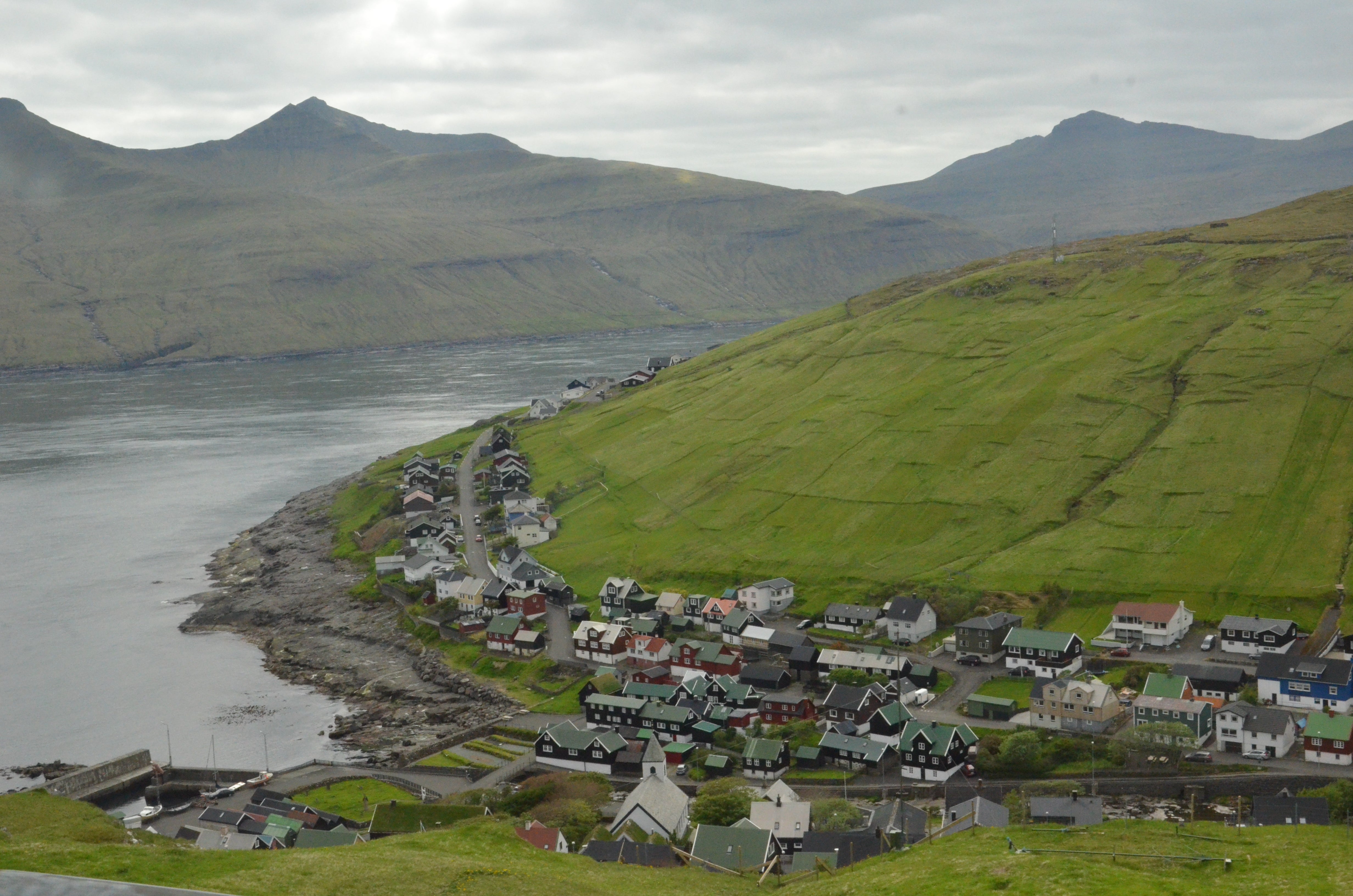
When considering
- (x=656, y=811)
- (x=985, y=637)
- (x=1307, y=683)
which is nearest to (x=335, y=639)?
(x=985, y=637)

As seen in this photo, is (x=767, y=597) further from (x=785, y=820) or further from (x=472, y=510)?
(x=472, y=510)

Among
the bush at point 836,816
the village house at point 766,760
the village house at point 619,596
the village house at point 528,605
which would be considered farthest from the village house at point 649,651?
the bush at point 836,816

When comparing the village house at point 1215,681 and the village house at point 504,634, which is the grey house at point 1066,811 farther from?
the village house at point 504,634

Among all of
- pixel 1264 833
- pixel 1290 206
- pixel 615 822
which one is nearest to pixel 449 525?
pixel 615 822

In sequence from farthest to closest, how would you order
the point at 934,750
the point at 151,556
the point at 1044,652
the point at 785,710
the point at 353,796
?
the point at 151,556
the point at 1044,652
the point at 785,710
the point at 353,796
the point at 934,750

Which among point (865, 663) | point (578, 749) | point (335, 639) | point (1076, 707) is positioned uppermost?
point (1076, 707)

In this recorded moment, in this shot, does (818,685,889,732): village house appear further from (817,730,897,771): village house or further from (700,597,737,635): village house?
(700,597,737,635): village house
